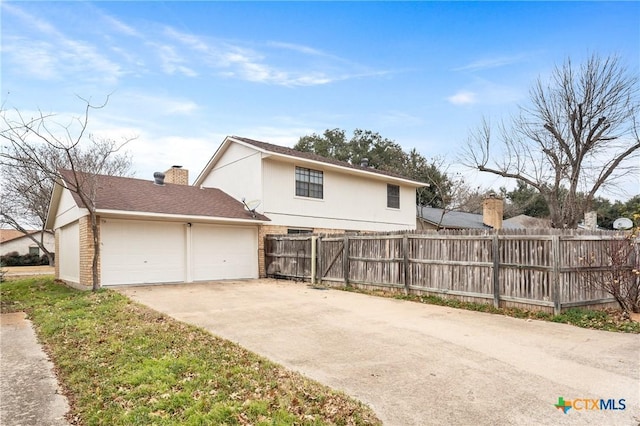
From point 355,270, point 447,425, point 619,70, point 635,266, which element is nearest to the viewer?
point 447,425

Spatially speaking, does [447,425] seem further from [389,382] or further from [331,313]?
[331,313]

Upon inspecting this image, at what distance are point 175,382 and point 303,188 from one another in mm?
14100

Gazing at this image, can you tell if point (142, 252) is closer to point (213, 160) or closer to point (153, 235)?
point (153, 235)

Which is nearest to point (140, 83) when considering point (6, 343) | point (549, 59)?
point (6, 343)

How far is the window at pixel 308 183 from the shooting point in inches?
706

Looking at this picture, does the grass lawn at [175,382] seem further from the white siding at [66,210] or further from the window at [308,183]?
the window at [308,183]

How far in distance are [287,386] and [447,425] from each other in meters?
1.63

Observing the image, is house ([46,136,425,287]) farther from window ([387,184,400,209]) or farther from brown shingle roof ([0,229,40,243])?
brown shingle roof ([0,229,40,243])

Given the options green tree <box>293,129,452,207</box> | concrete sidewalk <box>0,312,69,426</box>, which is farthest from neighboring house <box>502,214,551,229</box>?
concrete sidewalk <box>0,312,69,426</box>

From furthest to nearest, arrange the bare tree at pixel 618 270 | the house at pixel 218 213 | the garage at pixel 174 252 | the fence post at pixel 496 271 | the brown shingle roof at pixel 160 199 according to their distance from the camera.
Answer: the brown shingle roof at pixel 160 199 < the house at pixel 218 213 < the garage at pixel 174 252 < the fence post at pixel 496 271 < the bare tree at pixel 618 270

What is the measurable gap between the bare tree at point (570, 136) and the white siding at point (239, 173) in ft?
40.7

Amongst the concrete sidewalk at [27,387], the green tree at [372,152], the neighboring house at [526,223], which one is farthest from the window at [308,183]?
the neighboring house at [526,223]

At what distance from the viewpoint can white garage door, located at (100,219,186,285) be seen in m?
12.8

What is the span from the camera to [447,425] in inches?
133
